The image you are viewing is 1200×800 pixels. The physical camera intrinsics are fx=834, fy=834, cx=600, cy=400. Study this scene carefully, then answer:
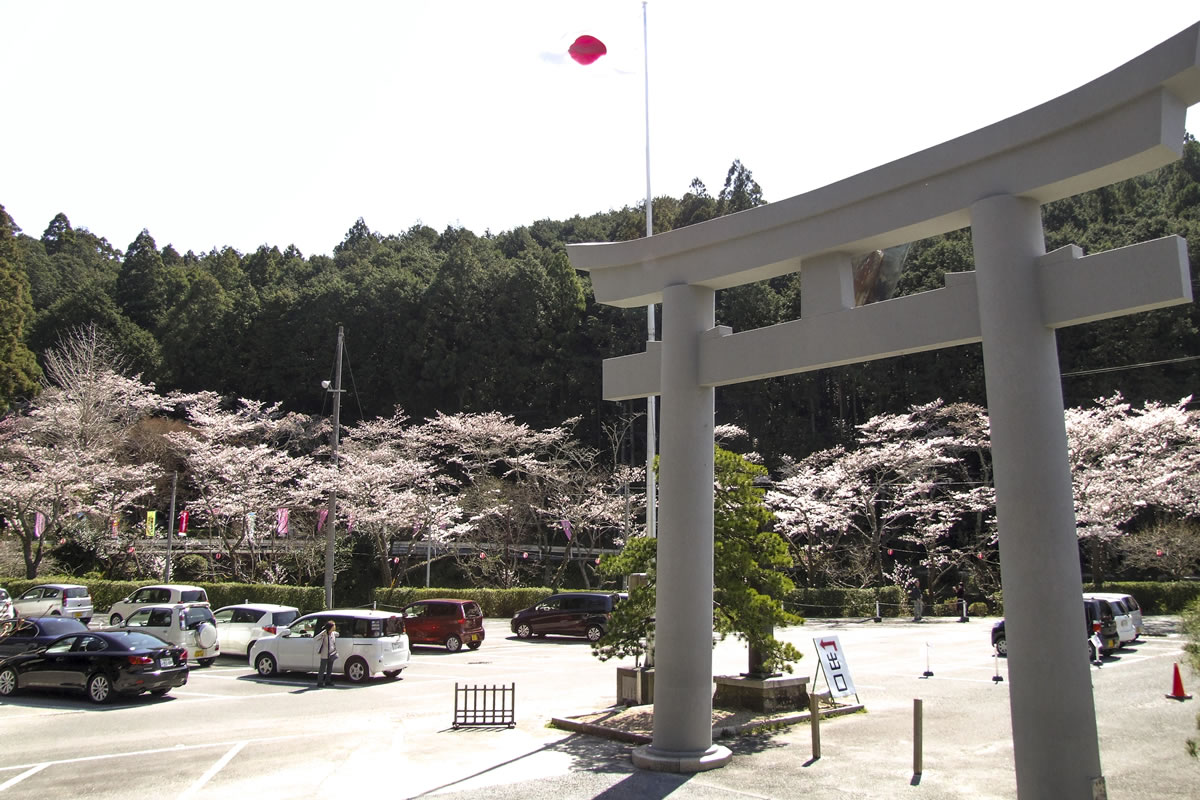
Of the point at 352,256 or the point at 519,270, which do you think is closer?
the point at 519,270

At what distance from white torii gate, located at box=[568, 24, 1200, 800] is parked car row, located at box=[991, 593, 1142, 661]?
477 inches

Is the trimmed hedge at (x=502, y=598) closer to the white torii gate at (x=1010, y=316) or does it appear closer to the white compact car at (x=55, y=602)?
the white compact car at (x=55, y=602)

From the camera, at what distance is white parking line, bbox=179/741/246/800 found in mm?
9188

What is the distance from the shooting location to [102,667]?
15711 millimetres

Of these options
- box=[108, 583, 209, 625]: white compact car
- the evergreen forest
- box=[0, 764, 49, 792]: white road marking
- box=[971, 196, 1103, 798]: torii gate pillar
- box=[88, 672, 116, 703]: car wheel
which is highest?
the evergreen forest

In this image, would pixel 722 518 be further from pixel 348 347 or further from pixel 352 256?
pixel 352 256

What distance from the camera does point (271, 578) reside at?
37.1m

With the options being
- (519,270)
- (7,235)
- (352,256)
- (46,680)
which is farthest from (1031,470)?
(352,256)

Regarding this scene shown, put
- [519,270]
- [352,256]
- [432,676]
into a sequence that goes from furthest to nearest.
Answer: [352,256], [519,270], [432,676]

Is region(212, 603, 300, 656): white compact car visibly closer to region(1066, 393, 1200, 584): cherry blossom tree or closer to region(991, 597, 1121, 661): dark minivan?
region(991, 597, 1121, 661): dark minivan

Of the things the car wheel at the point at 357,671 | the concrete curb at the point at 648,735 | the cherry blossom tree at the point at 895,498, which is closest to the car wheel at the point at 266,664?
the car wheel at the point at 357,671

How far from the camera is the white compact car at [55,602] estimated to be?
2770cm

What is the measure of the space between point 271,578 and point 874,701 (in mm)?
29703

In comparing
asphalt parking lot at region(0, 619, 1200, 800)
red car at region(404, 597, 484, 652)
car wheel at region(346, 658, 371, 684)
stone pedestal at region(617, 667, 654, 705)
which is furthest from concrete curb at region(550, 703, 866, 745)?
red car at region(404, 597, 484, 652)
